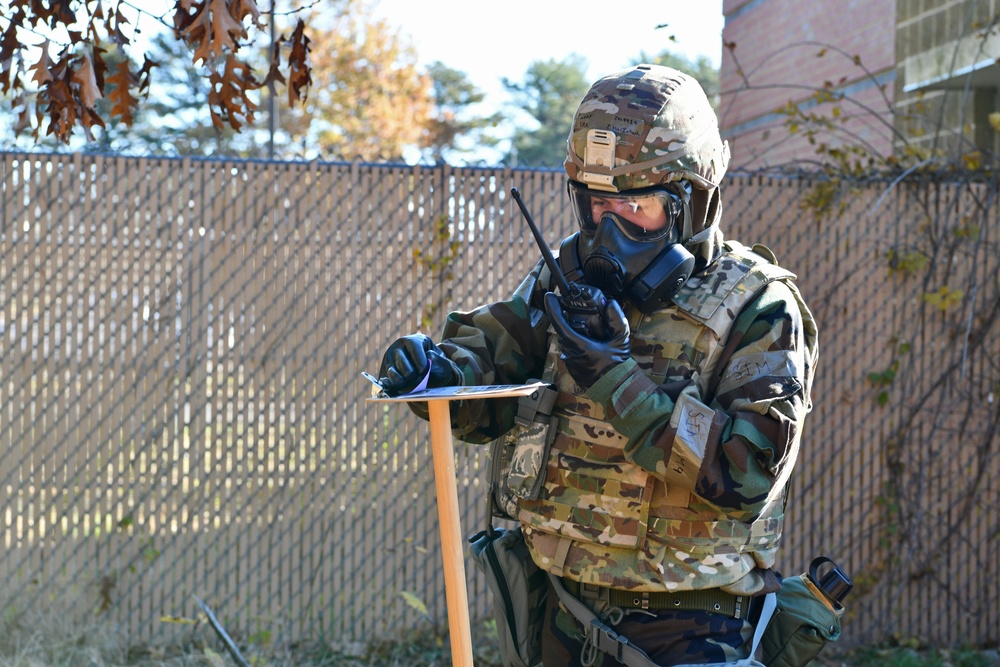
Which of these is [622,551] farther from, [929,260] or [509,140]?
[509,140]

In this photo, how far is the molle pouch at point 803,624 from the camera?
231 centimetres

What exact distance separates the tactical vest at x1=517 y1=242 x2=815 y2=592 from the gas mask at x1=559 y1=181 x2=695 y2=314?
0.08 m

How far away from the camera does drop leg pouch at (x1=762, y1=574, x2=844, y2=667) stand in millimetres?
2309

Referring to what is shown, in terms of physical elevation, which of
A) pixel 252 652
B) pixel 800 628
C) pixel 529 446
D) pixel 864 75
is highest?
pixel 864 75

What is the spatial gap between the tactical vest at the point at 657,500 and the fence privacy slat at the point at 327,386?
2.27m

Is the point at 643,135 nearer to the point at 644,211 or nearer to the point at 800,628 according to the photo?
the point at 644,211

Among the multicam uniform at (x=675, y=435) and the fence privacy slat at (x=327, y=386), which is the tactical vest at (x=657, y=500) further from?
the fence privacy slat at (x=327, y=386)

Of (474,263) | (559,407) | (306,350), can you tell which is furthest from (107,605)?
(559,407)

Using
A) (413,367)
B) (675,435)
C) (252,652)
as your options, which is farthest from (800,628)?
(252,652)

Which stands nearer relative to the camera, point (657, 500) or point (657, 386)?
point (657, 386)

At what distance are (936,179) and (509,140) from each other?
30.1m

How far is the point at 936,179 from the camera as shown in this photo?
4820mm

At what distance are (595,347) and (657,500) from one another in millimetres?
438

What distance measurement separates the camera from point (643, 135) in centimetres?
223
